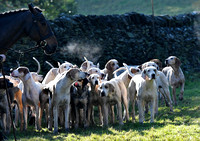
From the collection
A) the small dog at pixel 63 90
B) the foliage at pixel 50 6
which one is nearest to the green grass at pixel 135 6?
the foliage at pixel 50 6

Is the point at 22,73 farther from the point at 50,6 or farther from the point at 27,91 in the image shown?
the point at 50,6

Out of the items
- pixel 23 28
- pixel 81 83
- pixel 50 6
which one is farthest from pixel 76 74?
pixel 50 6

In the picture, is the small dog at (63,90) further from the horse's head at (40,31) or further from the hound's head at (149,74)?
the horse's head at (40,31)

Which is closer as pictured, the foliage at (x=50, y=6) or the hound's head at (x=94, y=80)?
the hound's head at (x=94, y=80)

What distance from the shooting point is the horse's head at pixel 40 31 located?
615cm

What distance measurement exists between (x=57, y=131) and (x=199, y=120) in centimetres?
286

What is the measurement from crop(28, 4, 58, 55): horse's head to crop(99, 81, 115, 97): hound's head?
2.07 meters

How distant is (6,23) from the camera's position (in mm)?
5902

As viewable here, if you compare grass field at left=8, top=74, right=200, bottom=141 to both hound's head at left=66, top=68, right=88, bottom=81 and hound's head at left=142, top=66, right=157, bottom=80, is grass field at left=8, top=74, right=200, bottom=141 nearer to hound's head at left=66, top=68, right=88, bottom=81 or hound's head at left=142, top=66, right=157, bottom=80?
hound's head at left=142, top=66, right=157, bottom=80

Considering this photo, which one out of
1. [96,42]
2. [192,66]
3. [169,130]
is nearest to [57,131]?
[169,130]

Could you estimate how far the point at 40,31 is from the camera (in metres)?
6.26

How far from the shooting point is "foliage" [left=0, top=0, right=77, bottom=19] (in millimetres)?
25991

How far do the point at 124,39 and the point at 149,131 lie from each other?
1068cm

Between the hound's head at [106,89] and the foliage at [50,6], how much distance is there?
1777cm
